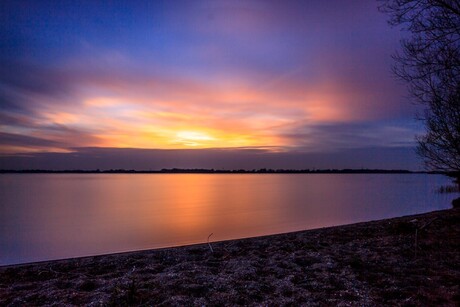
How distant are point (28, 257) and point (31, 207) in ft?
75.3

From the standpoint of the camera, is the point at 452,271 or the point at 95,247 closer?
the point at 452,271

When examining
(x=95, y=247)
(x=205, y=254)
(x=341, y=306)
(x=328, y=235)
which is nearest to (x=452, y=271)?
(x=341, y=306)

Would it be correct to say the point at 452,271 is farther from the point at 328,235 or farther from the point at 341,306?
the point at 328,235

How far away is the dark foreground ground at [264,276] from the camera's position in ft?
17.9

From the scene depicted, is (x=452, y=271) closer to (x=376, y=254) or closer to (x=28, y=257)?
(x=376, y=254)

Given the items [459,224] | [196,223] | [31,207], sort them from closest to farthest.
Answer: [459,224], [196,223], [31,207]

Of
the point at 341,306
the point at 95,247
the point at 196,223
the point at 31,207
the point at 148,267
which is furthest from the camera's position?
the point at 31,207

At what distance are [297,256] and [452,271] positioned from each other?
3.39 meters

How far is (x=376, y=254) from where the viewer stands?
26.9 ft

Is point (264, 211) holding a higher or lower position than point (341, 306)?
lower

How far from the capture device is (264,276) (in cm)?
680

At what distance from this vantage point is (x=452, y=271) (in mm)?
6562

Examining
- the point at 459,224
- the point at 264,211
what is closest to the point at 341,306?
the point at 459,224

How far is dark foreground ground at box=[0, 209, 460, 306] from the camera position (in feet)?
17.9
